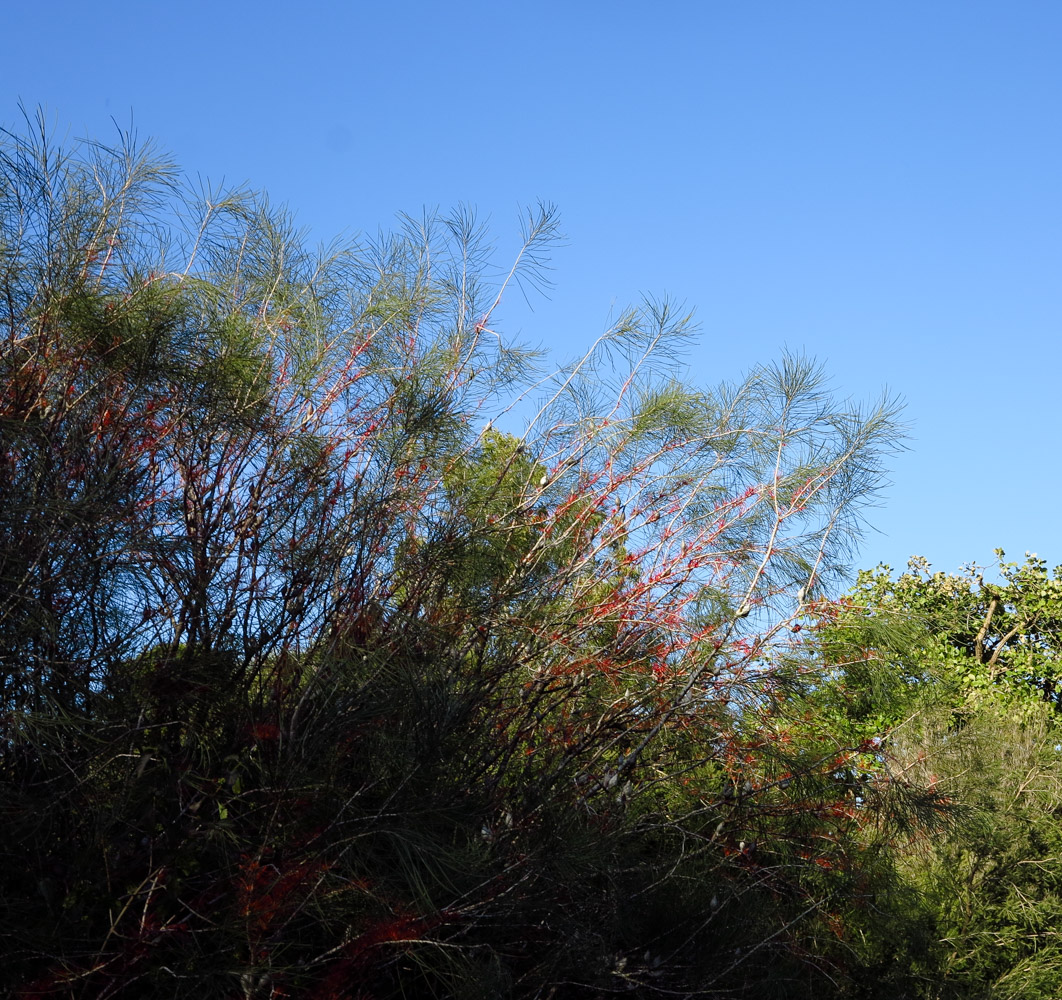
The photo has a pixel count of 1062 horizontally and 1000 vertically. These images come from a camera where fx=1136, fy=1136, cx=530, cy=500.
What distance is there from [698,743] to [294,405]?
2.40 meters

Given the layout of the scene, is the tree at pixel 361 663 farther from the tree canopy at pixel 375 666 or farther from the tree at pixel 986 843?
the tree at pixel 986 843

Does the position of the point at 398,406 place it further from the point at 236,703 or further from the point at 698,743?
the point at 698,743

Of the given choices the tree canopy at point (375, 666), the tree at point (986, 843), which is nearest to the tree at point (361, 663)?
the tree canopy at point (375, 666)

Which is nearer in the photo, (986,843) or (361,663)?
(361,663)

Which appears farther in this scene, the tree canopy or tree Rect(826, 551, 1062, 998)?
tree Rect(826, 551, 1062, 998)

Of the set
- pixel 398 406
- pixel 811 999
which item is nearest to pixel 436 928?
pixel 398 406

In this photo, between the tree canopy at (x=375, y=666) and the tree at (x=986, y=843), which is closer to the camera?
the tree canopy at (x=375, y=666)

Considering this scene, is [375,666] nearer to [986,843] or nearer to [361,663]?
[361,663]

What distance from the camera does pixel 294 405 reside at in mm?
4918

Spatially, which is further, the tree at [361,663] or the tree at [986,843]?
the tree at [986,843]

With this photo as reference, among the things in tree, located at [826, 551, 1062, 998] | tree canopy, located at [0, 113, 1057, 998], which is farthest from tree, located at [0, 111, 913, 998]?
tree, located at [826, 551, 1062, 998]

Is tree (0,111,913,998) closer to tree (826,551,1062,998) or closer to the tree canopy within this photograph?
the tree canopy

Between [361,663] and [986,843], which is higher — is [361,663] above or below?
above

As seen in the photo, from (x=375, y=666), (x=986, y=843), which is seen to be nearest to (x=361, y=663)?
(x=375, y=666)
